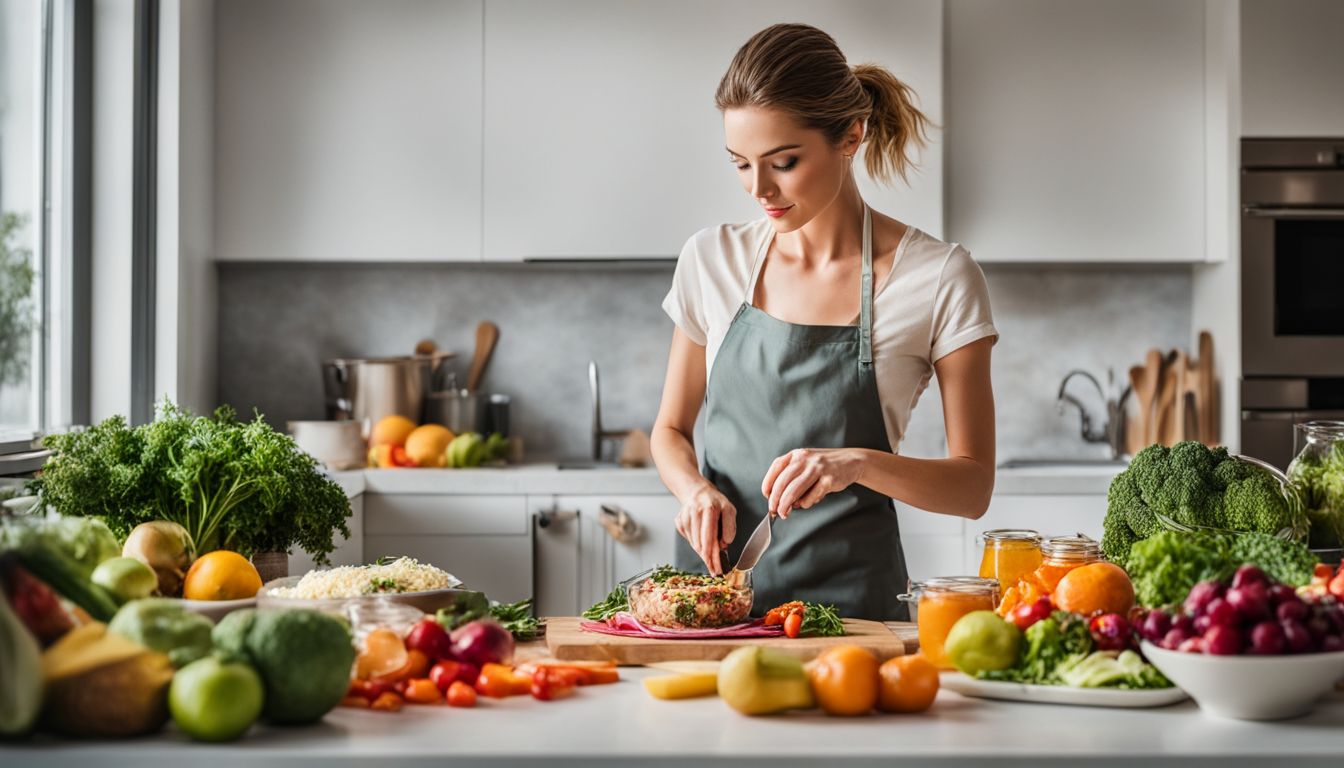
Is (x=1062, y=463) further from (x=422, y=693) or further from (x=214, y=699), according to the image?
(x=214, y=699)

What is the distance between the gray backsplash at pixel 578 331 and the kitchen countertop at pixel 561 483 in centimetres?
59

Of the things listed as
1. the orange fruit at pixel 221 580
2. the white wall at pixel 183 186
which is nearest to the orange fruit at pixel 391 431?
the white wall at pixel 183 186

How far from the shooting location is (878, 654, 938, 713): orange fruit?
1174 mm

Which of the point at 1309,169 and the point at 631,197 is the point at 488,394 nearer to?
A: the point at 631,197

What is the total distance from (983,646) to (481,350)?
279 cm

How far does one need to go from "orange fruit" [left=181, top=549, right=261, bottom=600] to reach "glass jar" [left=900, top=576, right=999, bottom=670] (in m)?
0.79

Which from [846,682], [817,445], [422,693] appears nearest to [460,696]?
[422,693]

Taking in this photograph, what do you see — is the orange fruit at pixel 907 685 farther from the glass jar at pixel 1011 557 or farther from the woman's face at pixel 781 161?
the woman's face at pixel 781 161

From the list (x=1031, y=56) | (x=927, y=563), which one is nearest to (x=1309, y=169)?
(x=1031, y=56)

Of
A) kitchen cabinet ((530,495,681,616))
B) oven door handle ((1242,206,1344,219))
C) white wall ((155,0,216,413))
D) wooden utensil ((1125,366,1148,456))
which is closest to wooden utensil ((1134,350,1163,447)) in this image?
wooden utensil ((1125,366,1148,456))

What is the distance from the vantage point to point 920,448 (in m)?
3.83

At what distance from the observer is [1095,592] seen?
4.40 ft

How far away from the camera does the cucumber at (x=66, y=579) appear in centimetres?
110

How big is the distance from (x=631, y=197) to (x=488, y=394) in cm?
83
